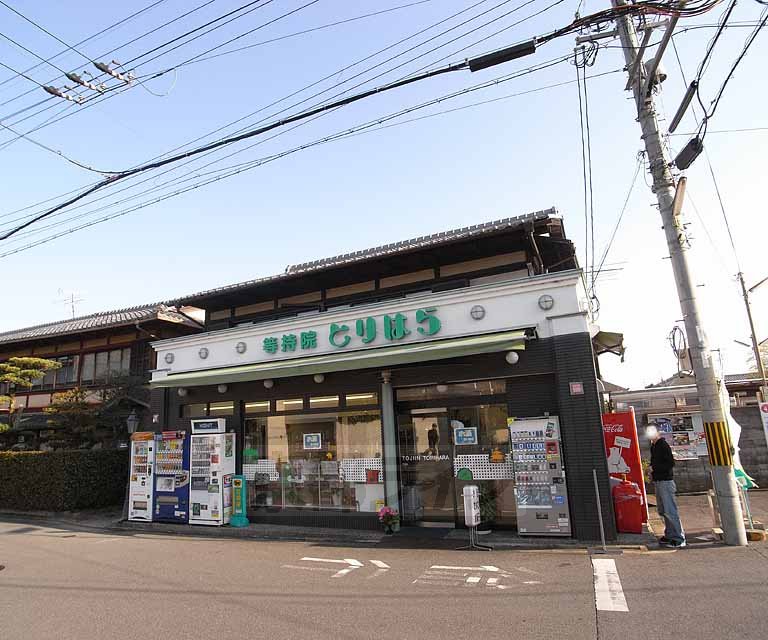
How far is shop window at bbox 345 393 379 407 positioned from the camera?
1066 cm

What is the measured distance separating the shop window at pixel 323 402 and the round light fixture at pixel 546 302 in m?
4.83

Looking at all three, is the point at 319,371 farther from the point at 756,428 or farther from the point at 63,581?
the point at 756,428

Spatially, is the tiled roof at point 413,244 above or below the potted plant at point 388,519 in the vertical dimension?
above

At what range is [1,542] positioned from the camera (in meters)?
10.3

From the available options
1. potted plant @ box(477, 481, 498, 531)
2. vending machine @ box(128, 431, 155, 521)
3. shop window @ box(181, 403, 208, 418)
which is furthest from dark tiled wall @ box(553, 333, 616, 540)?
vending machine @ box(128, 431, 155, 521)

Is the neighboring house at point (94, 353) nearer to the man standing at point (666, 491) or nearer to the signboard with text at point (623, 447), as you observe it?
the signboard with text at point (623, 447)

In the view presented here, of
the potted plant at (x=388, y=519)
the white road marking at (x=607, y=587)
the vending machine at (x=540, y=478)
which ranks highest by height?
the vending machine at (x=540, y=478)

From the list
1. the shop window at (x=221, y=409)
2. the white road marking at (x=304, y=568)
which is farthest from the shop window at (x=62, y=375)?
the white road marking at (x=304, y=568)

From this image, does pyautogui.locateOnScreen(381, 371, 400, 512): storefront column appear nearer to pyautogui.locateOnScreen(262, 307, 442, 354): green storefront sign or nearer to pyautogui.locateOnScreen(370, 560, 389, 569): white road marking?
pyautogui.locateOnScreen(262, 307, 442, 354): green storefront sign

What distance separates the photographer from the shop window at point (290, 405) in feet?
37.6

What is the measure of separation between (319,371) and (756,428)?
39.6ft

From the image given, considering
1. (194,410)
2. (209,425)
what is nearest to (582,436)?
(209,425)

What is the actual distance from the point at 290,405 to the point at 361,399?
1894 mm

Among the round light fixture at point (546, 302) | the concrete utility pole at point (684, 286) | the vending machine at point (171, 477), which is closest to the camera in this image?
the concrete utility pole at point (684, 286)
